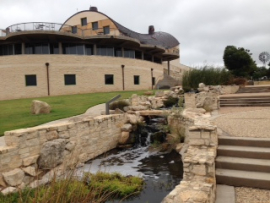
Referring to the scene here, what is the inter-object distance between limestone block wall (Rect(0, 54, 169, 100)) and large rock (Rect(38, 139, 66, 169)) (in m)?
20.4

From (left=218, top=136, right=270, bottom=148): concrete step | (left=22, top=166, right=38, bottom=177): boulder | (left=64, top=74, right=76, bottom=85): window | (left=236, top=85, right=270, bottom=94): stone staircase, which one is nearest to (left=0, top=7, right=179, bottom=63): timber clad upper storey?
(left=64, top=74, right=76, bottom=85): window

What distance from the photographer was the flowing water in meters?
6.55

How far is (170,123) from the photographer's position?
11.1 metres

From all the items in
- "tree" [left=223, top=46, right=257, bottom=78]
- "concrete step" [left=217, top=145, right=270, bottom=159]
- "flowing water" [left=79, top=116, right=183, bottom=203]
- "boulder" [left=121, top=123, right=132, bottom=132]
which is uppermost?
"tree" [left=223, top=46, right=257, bottom=78]

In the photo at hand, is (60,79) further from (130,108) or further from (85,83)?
(130,108)

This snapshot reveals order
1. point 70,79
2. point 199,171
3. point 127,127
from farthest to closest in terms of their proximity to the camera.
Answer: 1. point 70,79
2. point 127,127
3. point 199,171

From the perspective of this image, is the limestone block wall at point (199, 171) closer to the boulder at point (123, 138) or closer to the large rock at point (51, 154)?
the large rock at point (51, 154)

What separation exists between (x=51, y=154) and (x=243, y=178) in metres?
5.75

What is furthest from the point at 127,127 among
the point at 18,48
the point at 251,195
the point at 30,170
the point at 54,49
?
the point at 18,48

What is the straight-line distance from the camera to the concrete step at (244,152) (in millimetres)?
5566

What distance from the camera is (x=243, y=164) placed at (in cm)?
532

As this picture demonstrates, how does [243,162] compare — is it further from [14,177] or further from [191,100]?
[191,100]

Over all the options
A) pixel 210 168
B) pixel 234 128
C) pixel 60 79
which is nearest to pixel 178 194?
pixel 210 168

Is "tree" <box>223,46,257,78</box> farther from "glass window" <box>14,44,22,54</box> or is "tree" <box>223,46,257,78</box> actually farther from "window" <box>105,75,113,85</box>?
"glass window" <box>14,44,22,54</box>
